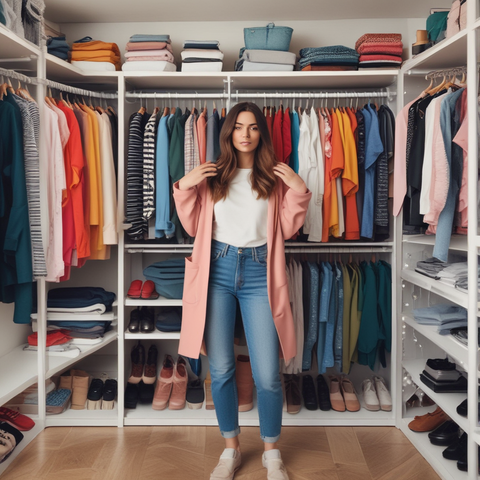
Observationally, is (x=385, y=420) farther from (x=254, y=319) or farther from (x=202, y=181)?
(x=202, y=181)

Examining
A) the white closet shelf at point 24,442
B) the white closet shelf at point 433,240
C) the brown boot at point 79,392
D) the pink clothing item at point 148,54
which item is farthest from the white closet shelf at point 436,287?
the white closet shelf at point 24,442

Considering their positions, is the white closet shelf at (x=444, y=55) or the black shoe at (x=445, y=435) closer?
the white closet shelf at (x=444, y=55)

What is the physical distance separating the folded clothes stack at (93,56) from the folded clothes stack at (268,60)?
823 millimetres

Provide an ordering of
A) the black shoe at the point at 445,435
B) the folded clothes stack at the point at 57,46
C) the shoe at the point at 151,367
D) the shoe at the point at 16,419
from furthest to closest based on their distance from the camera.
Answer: the shoe at the point at 151,367 < the folded clothes stack at the point at 57,46 < the shoe at the point at 16,419 < the black shoe at the point at 445,435

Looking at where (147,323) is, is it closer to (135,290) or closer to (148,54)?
(135,290)

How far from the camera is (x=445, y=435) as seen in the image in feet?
8.18

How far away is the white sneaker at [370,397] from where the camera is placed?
3.00 meters

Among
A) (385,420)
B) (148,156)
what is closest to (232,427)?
(385,420)

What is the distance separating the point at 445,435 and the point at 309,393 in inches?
33.5

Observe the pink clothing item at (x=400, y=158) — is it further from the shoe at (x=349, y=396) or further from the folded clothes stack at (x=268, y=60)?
the shoe at (x=349, y=396)

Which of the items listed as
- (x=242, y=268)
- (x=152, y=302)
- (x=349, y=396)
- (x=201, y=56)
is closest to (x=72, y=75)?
(x=201, y=56)

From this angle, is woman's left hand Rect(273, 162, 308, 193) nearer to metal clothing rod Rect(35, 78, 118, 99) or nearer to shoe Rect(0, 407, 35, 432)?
metal clothing rod Rect(35, 78, 118, 99)

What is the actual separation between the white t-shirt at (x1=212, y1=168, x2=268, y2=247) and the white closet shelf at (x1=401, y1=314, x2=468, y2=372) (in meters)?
0.98

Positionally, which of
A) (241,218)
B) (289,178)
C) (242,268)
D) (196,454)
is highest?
(289,178)
